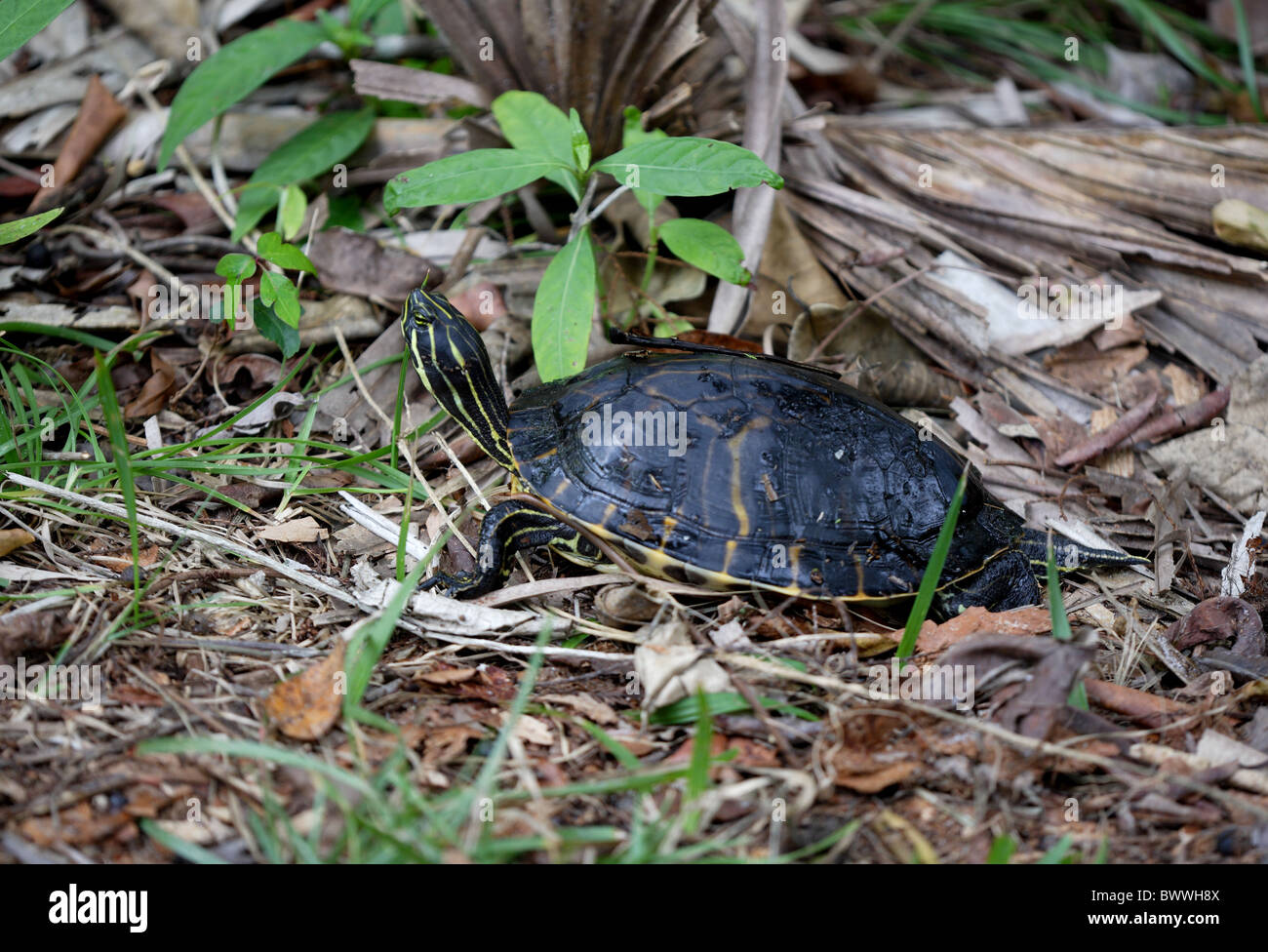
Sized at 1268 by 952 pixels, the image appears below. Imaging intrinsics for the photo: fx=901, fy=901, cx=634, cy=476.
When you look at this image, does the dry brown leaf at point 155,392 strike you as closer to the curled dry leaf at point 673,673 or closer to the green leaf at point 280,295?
the green leaf at point 280,295

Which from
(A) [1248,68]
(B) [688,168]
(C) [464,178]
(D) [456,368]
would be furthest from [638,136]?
(A) [1248,68]

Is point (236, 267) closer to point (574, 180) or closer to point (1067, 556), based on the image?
point (574, 180)

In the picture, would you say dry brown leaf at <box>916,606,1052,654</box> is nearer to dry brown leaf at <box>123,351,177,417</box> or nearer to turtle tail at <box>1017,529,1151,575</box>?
turtle tail at <box>1017,529,1151,575</box>

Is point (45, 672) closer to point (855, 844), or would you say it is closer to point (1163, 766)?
point (855, 844)

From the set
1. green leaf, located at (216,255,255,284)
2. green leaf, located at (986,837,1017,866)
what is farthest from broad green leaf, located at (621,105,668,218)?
green leaf, located at (986,837,1017,866)

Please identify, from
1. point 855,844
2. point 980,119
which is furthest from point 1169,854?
point 980,119

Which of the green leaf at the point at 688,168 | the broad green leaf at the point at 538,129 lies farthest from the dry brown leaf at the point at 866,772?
the broad green leaf at the point at 538,129
